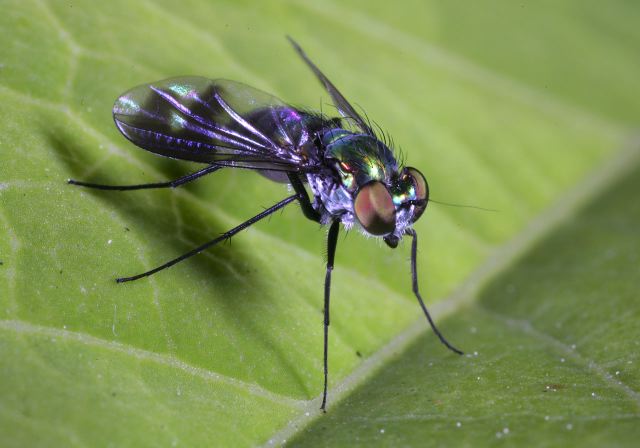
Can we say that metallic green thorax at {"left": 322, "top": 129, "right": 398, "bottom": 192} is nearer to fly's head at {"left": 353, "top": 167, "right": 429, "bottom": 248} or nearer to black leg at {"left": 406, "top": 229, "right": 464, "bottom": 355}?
fly's head at {"left": 353, "top": 167, "right": 429, "bottom": 248}

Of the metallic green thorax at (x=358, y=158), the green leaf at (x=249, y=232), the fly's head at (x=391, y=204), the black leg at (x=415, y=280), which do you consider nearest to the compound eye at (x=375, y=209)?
the fly's head at (x=391, y=204)

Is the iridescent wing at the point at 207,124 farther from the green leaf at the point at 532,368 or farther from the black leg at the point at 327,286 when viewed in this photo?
the green leaf at the point at 532,368

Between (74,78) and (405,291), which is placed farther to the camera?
(405,291)

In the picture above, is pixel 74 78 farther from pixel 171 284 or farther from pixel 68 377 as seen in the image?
pixel 68 377

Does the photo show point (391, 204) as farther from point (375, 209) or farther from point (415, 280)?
point (415, 280)

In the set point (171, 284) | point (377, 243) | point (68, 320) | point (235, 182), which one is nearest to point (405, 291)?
point (377, 243)

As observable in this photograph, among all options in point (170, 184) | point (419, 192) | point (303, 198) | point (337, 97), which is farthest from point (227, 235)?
point (337, 97)

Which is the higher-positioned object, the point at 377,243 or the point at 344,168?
the point at 344,168

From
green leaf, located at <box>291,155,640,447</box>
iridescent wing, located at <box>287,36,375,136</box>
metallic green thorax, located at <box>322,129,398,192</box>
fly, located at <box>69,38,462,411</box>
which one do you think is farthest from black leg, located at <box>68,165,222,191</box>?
green leaf, located at <box>291,155,640,447</box>
